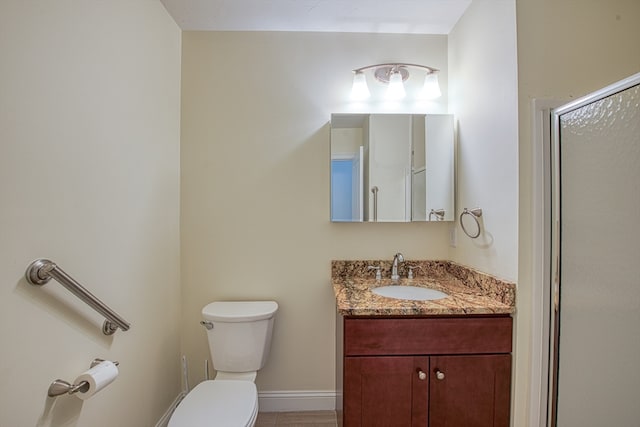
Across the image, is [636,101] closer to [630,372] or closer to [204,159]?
[630,372]

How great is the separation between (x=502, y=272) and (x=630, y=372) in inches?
19.6

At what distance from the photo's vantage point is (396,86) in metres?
1.84

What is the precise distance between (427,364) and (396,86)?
5.04 feet

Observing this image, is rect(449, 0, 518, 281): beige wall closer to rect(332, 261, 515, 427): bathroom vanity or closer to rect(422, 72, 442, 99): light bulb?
rect(422, 72, 442, 99): light bulb

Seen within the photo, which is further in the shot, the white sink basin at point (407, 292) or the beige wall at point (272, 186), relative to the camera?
the beige wall at point (272, 186)

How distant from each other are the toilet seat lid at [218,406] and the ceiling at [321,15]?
1983 mm

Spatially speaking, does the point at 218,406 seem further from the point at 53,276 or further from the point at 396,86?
the point at 396,86

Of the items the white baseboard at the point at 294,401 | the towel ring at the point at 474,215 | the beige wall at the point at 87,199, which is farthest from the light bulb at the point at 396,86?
the white baseboard at the point at 294,401

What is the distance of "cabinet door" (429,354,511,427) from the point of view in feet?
4.33

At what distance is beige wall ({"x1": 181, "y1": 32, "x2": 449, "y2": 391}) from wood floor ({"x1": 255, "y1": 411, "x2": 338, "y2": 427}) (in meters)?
0.14

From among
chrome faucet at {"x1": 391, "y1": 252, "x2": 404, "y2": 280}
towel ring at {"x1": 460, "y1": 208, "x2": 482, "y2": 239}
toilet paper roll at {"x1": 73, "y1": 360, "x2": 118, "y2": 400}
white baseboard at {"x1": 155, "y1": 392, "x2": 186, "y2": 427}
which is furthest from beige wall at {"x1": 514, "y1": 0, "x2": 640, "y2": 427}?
white baseboard at {"x1": 155, "y1": 392, "x2": 186, "y2": 427}

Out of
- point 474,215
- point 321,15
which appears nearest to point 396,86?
point 321,15

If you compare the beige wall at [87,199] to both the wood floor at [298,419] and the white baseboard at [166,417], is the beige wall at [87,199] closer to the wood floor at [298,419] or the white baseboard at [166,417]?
the white baseboard at [166,417]

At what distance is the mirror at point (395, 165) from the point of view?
5.91 ft
